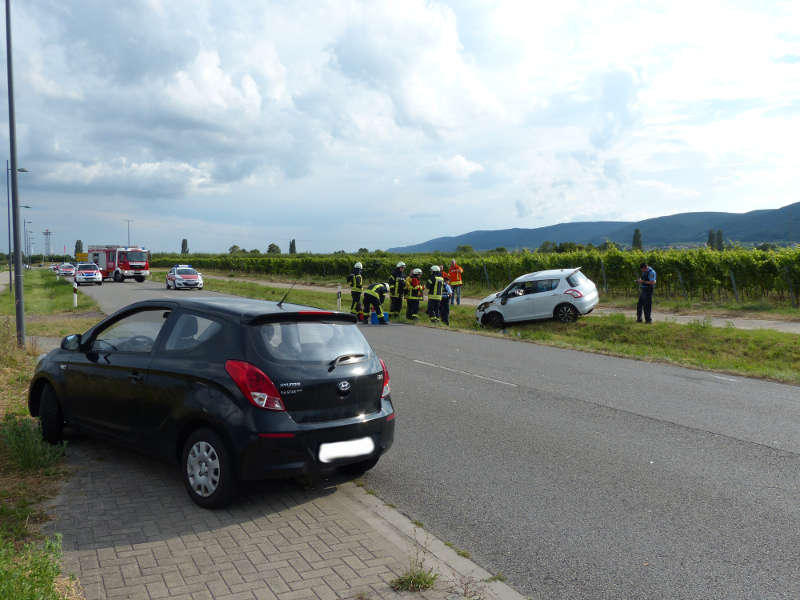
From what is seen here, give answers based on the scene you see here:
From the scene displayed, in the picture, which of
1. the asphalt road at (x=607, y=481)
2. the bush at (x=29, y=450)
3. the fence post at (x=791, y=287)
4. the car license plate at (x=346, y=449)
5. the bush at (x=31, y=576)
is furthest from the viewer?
the fence post at (x=791, y=287)

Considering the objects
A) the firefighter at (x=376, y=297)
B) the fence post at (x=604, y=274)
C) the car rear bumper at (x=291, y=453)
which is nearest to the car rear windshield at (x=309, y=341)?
the car rear bumper at (x=291, y=453)

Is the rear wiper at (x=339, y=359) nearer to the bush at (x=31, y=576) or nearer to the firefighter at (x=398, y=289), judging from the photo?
the bush at (x=31, y=576)

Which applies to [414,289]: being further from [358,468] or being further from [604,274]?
[358,468]

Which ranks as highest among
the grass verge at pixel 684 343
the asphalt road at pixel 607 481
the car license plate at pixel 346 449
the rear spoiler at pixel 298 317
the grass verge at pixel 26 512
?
the rear spoiler at pixel 298 317

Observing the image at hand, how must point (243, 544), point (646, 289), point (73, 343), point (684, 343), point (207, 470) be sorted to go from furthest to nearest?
point (646, 289) → point (684, 343) → point (73, 343) → point (207, 470) → point (243, 544)

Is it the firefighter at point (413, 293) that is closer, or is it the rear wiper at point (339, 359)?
the rear wiper at point (339, 359)

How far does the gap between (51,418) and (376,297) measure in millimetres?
14620

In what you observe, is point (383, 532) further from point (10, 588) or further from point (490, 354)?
point (490, 354)

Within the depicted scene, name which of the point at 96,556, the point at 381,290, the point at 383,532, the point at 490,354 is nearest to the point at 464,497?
the point at 383,532

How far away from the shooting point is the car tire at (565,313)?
21.3 m

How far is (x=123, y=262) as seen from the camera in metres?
52.1

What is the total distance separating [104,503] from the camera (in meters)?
4.94

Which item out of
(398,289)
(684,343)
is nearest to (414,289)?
(398,289)

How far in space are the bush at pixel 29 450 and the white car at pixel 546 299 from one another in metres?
17.1
